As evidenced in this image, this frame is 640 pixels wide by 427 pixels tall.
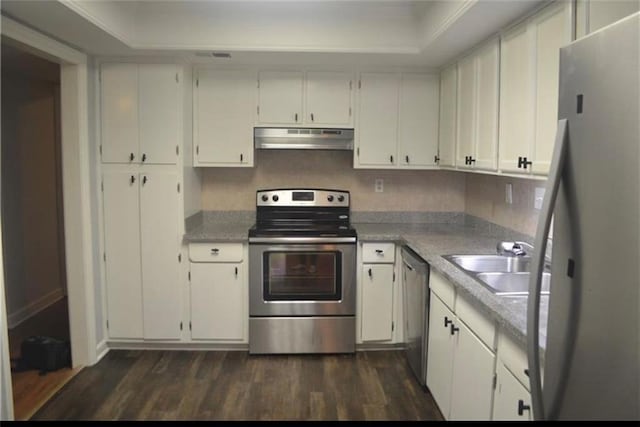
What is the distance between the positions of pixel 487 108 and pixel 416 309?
133 centimetres

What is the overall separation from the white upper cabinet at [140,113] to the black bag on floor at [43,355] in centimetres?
134

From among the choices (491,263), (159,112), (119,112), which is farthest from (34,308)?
(491,263)

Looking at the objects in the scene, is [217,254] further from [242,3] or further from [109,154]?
[242,3]

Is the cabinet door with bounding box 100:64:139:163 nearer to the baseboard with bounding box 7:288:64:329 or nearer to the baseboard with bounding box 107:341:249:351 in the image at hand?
the baseboard with bounding box 107:341:249:351

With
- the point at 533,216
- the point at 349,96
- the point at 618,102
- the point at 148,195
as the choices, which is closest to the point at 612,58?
the point at 618,102

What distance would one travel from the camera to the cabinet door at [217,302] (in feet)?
11.7

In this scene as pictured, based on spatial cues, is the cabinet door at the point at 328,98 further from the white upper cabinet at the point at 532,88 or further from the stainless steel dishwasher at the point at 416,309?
the white upper cabinet at the point at 532,88

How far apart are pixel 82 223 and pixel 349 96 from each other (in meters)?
2.18

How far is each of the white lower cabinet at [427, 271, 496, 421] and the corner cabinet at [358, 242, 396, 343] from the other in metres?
0.76

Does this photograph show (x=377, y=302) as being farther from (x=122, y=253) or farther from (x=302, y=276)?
(x=122, y=253)

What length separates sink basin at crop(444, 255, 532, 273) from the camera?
2654 millimetres

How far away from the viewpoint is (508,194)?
130 inches

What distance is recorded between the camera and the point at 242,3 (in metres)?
3.12

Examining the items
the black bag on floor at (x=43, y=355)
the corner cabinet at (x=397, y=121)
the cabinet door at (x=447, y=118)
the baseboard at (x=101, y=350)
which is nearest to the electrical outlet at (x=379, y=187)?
the corner cabinet at (x=397, y=121)
